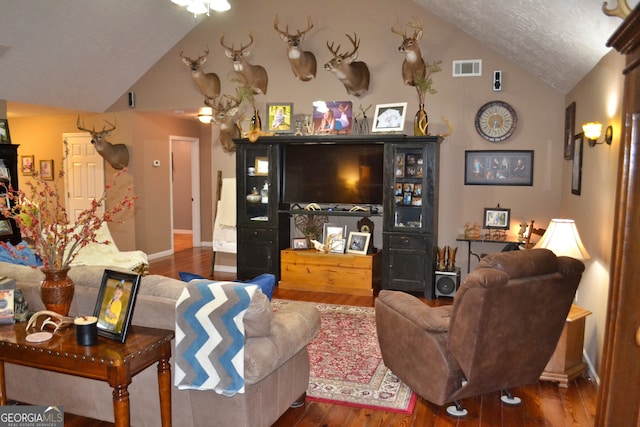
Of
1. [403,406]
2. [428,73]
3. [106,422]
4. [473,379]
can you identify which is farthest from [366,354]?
[428,73]

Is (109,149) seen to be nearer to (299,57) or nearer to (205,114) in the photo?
(205,114)

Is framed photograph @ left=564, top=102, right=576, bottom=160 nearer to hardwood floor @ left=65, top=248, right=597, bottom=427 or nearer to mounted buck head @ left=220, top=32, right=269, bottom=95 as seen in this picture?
hardwood floor @ left=65, top=248, right=597, bottom=427

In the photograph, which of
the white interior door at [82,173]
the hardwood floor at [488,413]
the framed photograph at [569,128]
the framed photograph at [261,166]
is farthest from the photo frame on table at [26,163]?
the framed photograph at [569,128]

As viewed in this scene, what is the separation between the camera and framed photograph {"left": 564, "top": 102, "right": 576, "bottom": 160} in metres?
5.25

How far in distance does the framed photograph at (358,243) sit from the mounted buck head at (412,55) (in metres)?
1.95

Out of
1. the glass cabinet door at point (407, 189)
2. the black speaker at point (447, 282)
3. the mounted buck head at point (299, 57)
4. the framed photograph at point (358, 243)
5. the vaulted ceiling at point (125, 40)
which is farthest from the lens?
the framed photograph at point (358, 243)

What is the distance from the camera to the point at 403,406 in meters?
3.33

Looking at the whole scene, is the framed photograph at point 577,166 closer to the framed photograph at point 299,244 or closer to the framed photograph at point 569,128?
the framed photograph at point 569,128

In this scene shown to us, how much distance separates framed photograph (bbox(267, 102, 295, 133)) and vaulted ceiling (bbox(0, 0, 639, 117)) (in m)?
1.66

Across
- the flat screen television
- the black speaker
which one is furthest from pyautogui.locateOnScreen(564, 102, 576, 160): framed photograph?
the flat screen television

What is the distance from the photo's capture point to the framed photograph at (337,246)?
650 cm

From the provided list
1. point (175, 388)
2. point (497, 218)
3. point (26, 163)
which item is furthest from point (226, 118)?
point (175, 388)

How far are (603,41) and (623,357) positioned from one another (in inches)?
98.6

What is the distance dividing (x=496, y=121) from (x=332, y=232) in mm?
2406
